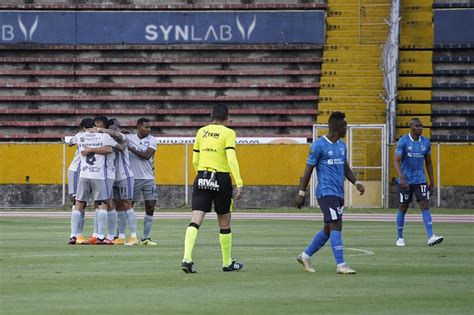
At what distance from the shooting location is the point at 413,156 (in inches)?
867

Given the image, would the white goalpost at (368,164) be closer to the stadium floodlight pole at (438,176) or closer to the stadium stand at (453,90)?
the stadium floodlight pole at (438,176)

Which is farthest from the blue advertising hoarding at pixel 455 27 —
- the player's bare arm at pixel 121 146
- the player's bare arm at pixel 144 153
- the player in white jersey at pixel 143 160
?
the player's bare arm at pixel 121 146

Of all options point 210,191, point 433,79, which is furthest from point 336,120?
point 433,79

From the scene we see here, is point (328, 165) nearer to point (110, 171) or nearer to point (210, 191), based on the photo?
point (210, 191)

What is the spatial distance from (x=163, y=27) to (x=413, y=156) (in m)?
22.2

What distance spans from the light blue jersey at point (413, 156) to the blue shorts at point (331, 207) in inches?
264

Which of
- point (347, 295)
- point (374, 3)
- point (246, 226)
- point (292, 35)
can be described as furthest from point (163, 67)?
point (347, 295)

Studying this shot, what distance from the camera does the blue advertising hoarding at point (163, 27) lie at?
4275 cm

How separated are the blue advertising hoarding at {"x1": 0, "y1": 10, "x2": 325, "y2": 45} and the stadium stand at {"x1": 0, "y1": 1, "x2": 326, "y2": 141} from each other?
0.24 m

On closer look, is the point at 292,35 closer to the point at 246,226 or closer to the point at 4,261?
the point at 246,226

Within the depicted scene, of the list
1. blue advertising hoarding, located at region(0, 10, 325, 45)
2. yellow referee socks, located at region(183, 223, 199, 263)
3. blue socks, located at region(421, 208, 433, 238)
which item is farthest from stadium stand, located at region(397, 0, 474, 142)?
yellow referee socks, located at region(183, 223, 199, 263)

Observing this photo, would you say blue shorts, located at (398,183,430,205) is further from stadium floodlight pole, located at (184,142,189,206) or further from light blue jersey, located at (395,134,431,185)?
stadium floodlight pole, located at (184,142,189,206)

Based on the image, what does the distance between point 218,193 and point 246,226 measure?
12.9 m

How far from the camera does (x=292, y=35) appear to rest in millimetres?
42781
